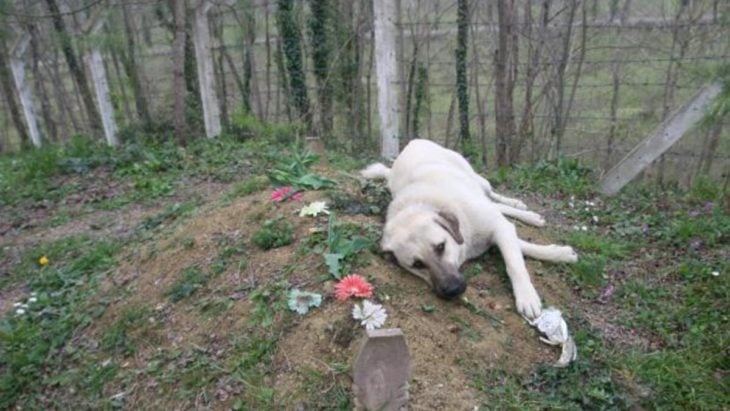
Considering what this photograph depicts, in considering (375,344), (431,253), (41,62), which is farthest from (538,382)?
(41,62)

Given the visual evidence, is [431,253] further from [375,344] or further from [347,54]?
[347,54]

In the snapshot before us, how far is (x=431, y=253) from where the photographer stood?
10.0 feet

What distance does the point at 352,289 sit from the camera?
9.29 ft

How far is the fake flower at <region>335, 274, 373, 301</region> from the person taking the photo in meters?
2.82

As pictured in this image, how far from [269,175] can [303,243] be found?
1.07 metres

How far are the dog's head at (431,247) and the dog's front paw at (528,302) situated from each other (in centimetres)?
37

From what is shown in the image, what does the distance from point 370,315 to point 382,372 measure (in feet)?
2.00

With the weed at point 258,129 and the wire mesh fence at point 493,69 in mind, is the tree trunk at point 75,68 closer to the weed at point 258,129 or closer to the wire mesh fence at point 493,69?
the wire mesh fence at point 493,69

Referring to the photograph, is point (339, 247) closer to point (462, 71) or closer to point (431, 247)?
point (431, 247)

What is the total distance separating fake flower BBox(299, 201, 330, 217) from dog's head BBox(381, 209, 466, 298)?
544 millimetres

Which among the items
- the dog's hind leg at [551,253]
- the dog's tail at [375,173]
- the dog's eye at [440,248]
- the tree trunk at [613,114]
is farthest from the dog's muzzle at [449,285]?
the tree trunk at [613,114]

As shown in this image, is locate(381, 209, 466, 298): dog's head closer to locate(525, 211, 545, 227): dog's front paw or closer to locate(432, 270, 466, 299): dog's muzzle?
locate(432, 270, 466, 299): dog's muzzle

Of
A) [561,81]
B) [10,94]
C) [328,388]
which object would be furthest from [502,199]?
[10,94]

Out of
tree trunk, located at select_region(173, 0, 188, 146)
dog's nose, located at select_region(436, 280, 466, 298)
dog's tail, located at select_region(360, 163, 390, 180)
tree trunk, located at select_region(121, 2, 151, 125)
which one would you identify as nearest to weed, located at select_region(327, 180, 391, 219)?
dog's tail, located at select_region(360, 163, 390, 180)
